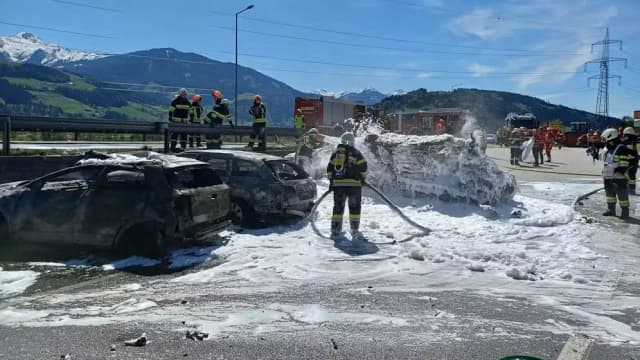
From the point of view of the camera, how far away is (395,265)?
25.3 ft

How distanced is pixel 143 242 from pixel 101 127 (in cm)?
693

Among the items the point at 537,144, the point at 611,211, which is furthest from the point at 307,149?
the point at 537,144

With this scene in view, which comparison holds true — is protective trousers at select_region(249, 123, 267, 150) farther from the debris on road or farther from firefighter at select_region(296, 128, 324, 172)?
the debris on road

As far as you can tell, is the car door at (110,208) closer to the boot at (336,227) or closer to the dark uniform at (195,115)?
the boot at (336,227)

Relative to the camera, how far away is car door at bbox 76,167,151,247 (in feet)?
24.8

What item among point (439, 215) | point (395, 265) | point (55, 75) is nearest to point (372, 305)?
point (395, 265)

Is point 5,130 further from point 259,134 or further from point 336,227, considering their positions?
point 259,134

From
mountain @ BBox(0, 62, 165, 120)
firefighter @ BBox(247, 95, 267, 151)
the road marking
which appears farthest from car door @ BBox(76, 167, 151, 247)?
mountain @ BBox(0, 62, 165, 120)

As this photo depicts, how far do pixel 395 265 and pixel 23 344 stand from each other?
4.65 m

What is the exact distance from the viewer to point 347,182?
9.82 m

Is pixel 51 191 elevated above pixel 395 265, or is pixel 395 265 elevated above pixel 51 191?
pixel 51 191

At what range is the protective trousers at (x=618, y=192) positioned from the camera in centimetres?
1186

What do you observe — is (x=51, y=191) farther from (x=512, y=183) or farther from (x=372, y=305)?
(x=512, y=183)

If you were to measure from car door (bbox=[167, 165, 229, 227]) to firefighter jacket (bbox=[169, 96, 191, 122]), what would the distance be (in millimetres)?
8277
